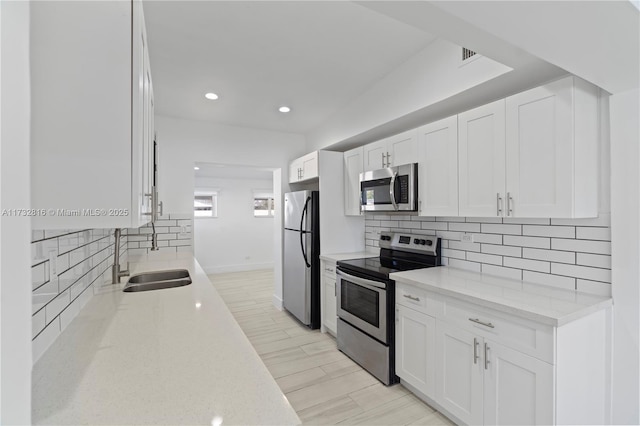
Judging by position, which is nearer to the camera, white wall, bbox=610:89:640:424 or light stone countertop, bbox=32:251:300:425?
light stone countertop, bbox=32:251:300:425

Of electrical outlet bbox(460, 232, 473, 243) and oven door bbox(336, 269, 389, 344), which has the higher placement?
electrical outlet bbox(460, 232, 473, 243)

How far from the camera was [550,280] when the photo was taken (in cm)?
191

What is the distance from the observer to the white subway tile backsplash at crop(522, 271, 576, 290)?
1815 millimetres

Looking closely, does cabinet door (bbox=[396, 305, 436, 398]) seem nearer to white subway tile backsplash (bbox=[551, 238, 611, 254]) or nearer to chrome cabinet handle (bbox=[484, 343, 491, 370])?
chrome cabinet handle (bbox=[484, 343, 491, 370])

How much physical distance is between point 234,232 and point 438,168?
588 centimetres

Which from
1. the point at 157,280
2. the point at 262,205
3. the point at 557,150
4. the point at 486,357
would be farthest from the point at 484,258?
the point at 262,205

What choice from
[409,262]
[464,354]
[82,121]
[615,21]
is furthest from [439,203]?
[82,121]

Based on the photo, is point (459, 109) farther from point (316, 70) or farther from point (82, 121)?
point (82, 121)

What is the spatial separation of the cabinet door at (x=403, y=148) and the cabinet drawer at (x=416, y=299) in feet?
3.50

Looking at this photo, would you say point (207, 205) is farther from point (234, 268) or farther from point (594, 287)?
point (594, 287)

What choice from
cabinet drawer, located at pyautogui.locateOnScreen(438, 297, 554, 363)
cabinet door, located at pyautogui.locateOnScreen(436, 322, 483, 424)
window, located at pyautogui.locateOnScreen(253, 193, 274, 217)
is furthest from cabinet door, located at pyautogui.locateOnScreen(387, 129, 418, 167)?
window, located at pyautogui.locateOnScreen(253, 193, 274, 217)

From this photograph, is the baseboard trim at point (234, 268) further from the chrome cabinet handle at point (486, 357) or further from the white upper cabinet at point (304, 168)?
the chrome cabinet handle at point (486, 357)

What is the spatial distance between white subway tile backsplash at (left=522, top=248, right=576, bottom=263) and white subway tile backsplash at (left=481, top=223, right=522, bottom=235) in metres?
0.14

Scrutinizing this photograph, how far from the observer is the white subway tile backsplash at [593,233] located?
1.66m
